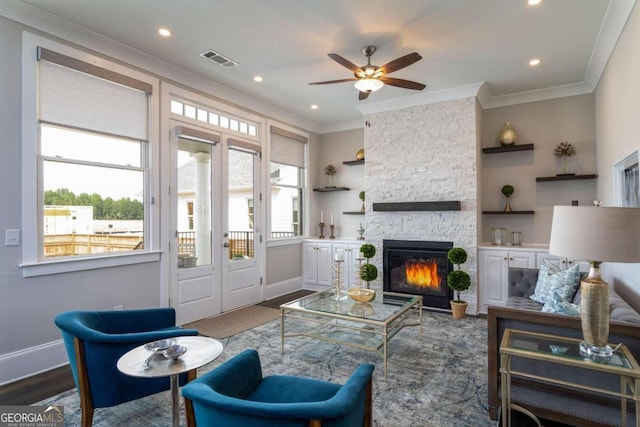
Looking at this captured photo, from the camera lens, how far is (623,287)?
305 cm

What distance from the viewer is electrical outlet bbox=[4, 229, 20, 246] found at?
2875mm

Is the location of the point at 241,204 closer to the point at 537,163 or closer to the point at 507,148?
the point at 507,148

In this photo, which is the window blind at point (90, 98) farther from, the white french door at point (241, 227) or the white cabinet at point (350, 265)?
the white cabinet at point (350, 265)

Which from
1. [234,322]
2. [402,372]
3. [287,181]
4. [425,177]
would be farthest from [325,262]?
[402,372]

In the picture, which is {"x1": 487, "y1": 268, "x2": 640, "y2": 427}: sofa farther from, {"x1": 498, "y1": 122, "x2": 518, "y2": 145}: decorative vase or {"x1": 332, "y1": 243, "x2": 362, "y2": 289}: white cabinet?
{"x1": 332, "y1": 243, "x2": 362, "y2": 289}: white cabinet

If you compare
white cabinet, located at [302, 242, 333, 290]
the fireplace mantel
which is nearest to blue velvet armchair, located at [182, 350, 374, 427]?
the fireplace mantel

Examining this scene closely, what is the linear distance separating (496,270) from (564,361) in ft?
10.3

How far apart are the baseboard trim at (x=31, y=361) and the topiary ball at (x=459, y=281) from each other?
445cm

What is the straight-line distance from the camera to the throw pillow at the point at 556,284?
3.10 metres

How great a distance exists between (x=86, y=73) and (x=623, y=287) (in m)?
5.42

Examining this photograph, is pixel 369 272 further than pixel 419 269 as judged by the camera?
No

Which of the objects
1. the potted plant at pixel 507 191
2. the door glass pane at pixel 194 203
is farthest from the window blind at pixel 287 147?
the potted plant at pixel 507 191

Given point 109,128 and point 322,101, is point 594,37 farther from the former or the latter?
point 109,128

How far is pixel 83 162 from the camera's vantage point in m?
3.38
